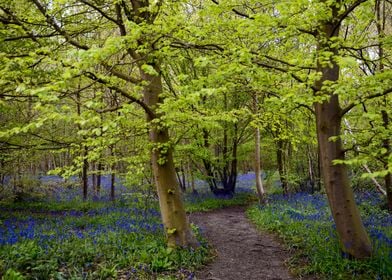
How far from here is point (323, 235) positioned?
327 inches

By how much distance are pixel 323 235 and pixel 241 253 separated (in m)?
2.14

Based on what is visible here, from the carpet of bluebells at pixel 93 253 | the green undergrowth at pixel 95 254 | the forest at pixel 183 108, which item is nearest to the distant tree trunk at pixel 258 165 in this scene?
the forest at pixel 183 108

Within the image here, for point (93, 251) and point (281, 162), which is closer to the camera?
point (93, 251)

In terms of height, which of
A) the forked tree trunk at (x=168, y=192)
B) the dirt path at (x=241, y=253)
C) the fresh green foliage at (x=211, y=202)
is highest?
the forked tree trunk at (x=168, y=192)

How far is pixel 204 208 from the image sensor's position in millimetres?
15336

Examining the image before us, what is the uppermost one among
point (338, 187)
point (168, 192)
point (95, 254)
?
point (338, 187)

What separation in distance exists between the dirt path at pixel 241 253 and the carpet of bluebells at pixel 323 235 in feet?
1.42

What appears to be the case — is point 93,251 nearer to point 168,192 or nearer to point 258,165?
point 168,192

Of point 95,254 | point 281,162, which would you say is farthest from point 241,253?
point 281,162

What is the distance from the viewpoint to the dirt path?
23.2 ft

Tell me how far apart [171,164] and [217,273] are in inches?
108

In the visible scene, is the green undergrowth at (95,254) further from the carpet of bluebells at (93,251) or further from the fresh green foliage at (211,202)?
the fresh green foliage at (211,202)

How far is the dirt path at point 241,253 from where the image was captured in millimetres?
7066

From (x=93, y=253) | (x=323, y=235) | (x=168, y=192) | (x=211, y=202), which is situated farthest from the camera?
(x=211, y=202)
